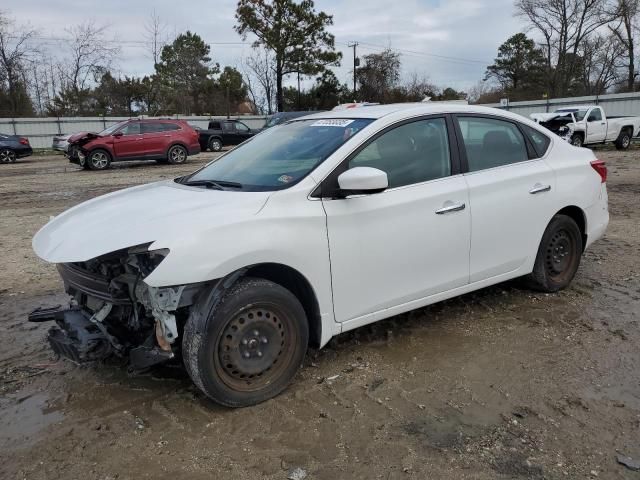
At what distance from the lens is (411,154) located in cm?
382

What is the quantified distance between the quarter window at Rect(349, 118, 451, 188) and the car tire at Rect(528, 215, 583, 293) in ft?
4.41

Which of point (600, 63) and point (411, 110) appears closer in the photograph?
point (411, 110)

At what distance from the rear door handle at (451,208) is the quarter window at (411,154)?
24cm

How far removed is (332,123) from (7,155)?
913 inches

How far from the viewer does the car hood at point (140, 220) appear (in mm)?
2867

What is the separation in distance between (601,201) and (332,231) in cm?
306

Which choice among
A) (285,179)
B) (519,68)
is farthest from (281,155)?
(519,68)

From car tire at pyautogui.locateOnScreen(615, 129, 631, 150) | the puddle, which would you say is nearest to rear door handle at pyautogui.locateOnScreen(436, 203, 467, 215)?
the puddle

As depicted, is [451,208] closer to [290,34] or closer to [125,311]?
[125,311]

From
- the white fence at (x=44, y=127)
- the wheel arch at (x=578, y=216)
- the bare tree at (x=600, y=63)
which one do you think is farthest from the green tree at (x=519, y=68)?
the wheel arch at (x=578, y=216)

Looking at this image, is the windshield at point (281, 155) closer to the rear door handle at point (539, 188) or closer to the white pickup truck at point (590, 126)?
the rear door handle at point (539, 188)

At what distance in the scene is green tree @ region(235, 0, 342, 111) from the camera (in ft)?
143

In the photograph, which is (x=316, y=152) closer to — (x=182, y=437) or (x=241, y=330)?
(x=241, y=330)

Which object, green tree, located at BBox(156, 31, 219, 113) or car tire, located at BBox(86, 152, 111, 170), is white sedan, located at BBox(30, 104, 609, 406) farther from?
green tree, located at BBox(156, 31, 219, 113)
